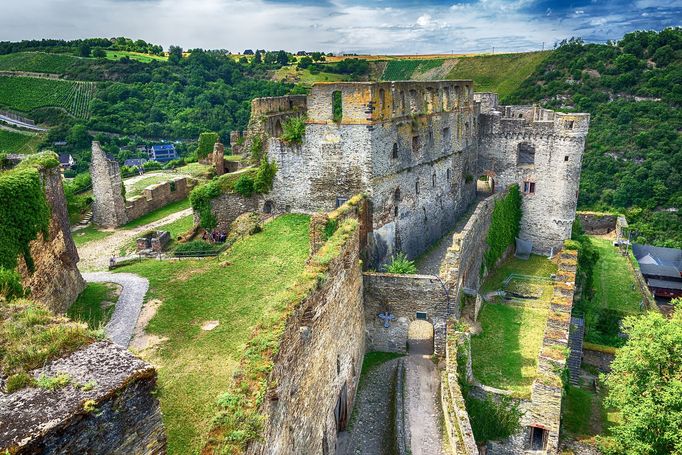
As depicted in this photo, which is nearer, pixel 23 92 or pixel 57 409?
pixel 57 409

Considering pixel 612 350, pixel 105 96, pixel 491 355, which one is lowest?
pixel 612 350

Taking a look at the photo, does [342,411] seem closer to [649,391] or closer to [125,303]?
[125,303]

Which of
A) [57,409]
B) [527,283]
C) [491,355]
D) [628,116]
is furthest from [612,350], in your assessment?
[628,116]

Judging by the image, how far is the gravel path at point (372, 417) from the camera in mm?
14625

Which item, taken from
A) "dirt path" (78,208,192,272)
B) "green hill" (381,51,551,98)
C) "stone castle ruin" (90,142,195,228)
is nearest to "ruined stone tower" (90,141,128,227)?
"stone castle ruin" (90,142,195,228)

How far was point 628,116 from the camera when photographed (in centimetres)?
5331

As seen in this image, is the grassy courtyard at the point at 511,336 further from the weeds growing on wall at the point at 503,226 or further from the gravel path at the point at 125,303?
the gravel path at the point at 125,303

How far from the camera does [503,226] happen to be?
27891 millimetres

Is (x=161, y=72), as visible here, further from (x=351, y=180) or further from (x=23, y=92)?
(x=351, y=180)

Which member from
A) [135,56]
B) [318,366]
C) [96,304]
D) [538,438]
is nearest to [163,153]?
[135,56]

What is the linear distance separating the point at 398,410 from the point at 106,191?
20822 mm

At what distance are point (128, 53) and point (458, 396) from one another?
A: 84.4m

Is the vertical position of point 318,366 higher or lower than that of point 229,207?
lower

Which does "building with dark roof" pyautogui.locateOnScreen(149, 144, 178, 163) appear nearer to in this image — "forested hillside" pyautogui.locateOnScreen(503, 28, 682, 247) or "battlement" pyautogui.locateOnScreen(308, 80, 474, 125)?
"battlement" pyautogui.locateOnScreen(308, 80, 474, 125)
